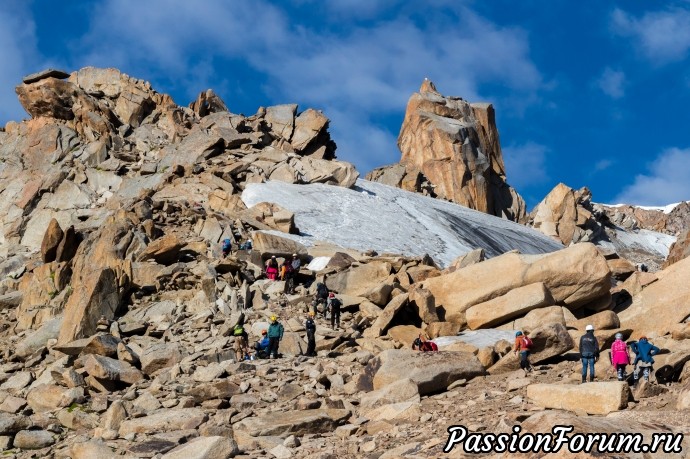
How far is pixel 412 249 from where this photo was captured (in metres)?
48.7

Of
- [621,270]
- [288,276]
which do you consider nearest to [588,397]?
[288,276]

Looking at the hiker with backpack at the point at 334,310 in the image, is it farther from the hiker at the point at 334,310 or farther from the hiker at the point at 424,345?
the hiker at the point at 424,345

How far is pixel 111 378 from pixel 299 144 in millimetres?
43309

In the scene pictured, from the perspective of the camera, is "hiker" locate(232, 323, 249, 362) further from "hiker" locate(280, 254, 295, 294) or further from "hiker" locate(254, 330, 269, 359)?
"hiker" locate(280, 254, 295, 294)

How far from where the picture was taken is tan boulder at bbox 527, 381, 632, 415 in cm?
1612

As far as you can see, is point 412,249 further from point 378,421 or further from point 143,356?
point 378,421

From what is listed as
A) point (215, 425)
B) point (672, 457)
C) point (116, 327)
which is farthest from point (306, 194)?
point (672, 457)

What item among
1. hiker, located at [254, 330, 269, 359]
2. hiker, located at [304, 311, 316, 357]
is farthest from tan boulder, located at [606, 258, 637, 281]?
hiker, located at [254, 330, 269, 359]

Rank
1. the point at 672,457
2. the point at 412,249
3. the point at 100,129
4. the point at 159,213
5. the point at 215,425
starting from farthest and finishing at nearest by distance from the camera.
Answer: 1. the point at 100,129
2. the point at 412,249
3. the point at 159,213
4. the point at 215,425
5. the point at 672,457

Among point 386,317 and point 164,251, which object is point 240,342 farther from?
point 164,251

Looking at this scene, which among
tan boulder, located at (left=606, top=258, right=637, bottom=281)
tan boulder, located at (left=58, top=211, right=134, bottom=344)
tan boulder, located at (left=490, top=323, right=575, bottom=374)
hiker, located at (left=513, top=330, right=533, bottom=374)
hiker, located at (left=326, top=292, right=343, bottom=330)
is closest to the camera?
hiker, located at (left=513, top=330, right=533, bottom=374)

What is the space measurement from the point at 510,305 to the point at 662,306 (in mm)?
5869

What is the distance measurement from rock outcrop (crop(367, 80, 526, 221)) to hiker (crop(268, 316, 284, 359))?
53627 mm

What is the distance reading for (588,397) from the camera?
53.7 feet
